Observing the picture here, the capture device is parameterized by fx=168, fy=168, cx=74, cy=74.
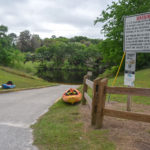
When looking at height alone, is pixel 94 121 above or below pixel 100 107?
below

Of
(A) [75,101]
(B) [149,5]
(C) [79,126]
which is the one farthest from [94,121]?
(B) [149,5]

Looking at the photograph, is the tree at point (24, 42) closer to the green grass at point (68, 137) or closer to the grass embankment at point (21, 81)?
the grass embankment at point (21, 81)

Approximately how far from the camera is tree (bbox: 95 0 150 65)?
20391 mm

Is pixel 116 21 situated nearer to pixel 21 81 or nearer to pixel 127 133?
pixel 21 81

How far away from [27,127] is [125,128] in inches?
107

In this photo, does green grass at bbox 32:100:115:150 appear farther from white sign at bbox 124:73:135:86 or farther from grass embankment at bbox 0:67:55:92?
grass embankment at bbox 0:67:55:92

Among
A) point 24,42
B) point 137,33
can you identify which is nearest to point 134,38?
point 137,33

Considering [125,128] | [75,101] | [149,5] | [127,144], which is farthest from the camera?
[149,5]

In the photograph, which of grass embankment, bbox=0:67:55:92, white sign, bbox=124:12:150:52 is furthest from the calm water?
white sign, bbox=124:12:150:52

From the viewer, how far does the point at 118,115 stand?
12.8 feet

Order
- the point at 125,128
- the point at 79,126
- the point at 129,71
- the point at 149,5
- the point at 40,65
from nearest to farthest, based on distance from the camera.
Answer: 1. the point at 125,128
2. the point at 79,126
3. the point at 129,71
4. the point at 149,5
5. the point at 40,65

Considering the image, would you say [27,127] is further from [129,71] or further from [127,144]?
[129,71]

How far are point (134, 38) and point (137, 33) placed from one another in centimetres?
17

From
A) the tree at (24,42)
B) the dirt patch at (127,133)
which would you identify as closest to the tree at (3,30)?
the dirt patch at (127,133)
